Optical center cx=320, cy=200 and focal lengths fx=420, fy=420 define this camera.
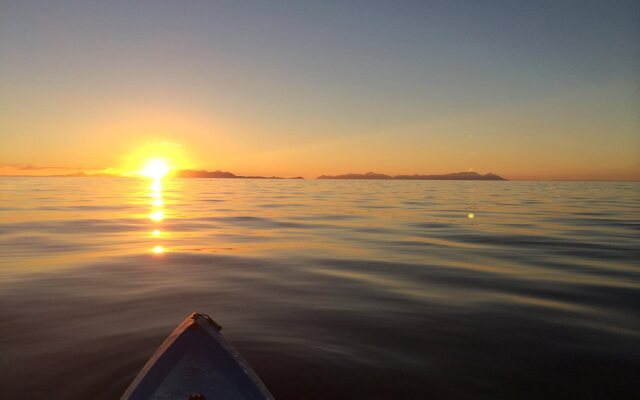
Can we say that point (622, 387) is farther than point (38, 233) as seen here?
No

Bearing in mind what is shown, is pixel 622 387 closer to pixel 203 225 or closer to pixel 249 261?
pixel 249 261

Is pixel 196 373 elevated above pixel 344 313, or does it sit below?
above

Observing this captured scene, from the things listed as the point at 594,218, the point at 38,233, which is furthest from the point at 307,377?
the point at 594,218

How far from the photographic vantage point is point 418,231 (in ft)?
52.7

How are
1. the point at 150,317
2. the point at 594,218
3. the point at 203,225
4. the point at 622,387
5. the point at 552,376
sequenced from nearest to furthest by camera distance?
the point at 622,387 < the point at 552,376 < the point at 150,317 < the point at 203,225 < the point at 594,218

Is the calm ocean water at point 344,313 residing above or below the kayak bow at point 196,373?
below

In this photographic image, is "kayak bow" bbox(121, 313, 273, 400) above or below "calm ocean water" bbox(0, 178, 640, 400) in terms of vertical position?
above

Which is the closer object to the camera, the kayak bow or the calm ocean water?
the kayak bow

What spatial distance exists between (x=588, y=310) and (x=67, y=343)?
7.38 meters

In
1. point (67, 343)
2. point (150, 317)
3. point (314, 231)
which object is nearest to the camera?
point (67, 343)

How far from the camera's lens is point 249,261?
10438 mm

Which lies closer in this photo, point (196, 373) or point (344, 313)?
point (196, 373)

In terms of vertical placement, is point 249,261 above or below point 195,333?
below

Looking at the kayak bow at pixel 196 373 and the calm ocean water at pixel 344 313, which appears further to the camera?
the calm ocean water at pixel 344 313
